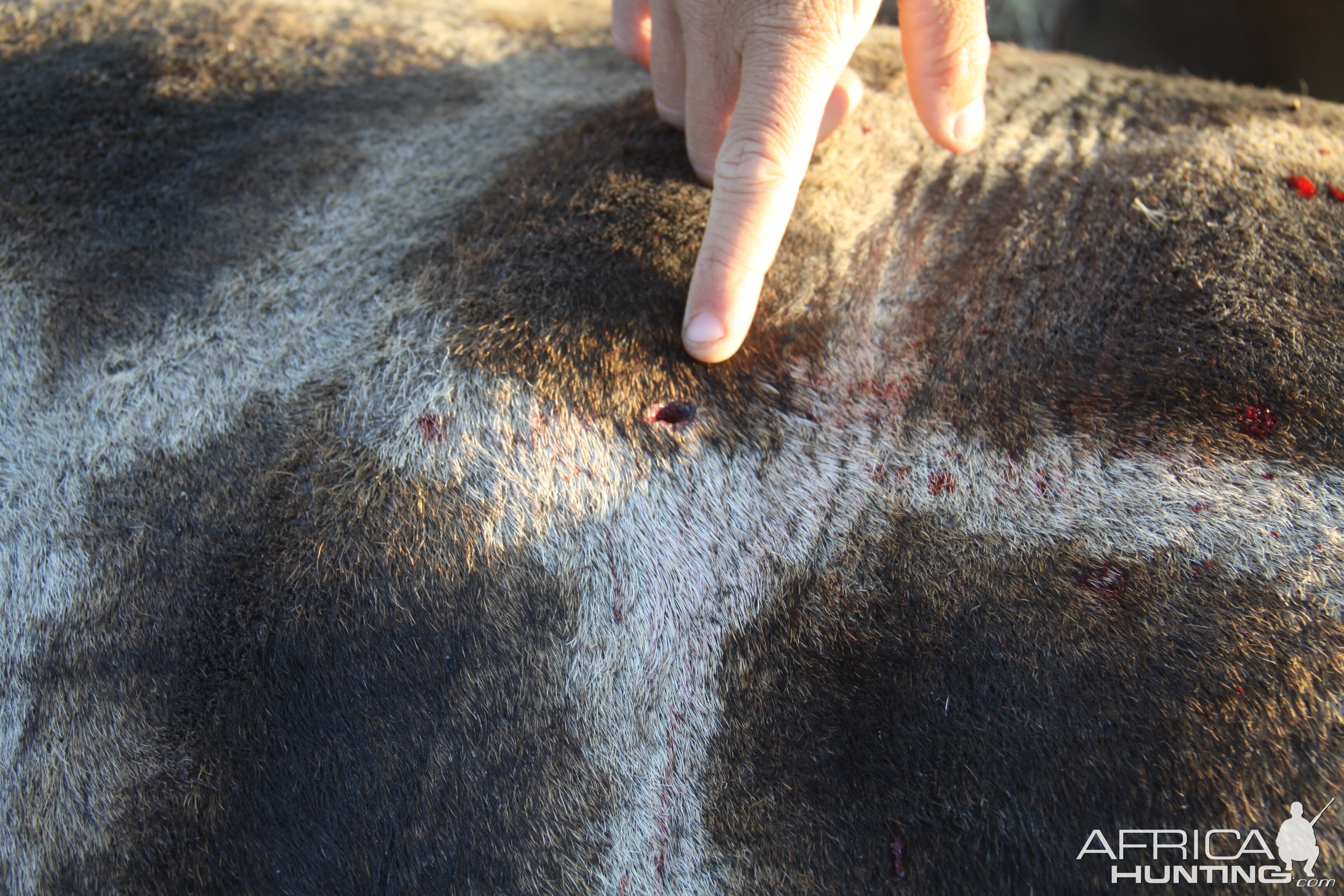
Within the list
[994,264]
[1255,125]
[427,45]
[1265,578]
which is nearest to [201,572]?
[427,45]

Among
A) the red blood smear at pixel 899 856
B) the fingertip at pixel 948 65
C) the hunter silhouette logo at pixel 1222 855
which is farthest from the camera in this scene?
the fingertip at pixel 948 65

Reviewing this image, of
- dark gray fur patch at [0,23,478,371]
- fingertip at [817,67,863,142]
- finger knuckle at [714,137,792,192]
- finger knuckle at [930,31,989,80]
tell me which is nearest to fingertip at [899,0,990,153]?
finger knuckle at [930,31,989,80]

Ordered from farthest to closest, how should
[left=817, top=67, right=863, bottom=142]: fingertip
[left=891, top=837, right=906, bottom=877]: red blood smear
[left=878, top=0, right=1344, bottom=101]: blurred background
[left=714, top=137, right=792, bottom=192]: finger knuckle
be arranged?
[left=878, top=0, right=1344, bottom=101]: blurred background
[left=817, top=67, right=863, bottom=142]: fingertip
[left=714, top=137, right=792, bottom=192]: finger knuckle
[left=891, top=837, right=906, bottom=877]: red blood smear

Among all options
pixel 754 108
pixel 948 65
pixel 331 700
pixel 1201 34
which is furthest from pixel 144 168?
pixel 1201 34

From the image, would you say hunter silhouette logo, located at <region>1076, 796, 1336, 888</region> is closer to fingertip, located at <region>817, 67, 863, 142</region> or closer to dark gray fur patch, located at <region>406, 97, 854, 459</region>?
dark gray fur patch, located at <region>406, 97, 854, 459</region>

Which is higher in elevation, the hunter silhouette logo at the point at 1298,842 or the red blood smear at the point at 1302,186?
the red blood smear at the point at 1302,186

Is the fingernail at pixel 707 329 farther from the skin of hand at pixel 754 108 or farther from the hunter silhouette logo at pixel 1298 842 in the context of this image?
the hunter silhouette logo at pixel 1298 842

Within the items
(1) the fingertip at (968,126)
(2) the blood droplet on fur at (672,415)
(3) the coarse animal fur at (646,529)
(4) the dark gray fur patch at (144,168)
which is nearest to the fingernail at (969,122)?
(1) the fingertip at (968,126)
